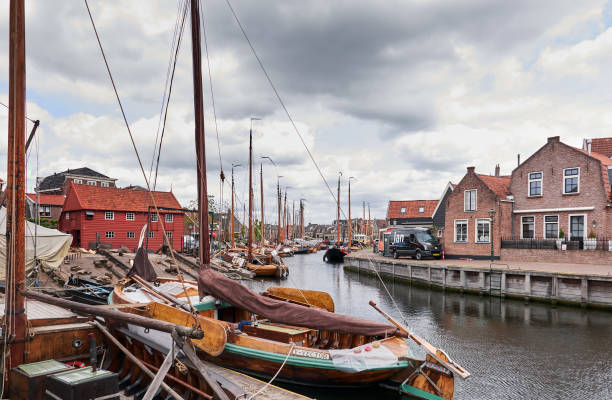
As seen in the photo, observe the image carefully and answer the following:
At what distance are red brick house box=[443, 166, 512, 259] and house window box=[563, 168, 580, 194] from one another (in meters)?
4.11

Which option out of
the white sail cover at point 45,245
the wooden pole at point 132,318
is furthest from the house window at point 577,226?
the white sail cover at point 45,245

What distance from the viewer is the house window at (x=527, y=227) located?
31.5 m

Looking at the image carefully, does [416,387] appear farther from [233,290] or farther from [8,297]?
[8,297]

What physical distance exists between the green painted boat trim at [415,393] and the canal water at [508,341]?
69 centimetres

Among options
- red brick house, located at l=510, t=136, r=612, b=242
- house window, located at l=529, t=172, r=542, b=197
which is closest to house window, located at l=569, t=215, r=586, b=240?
red brick house, located at l=510, t=136, r=612, b=242

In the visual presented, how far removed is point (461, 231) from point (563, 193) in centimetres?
802

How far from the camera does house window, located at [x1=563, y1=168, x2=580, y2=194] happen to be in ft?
94.5

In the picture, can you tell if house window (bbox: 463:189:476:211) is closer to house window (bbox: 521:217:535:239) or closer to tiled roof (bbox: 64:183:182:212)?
house window (bbox: 521:217:535:239)

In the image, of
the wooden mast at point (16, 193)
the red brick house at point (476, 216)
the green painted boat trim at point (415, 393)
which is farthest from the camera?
the red brick house at point (476, 216)

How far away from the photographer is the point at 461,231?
34.3m

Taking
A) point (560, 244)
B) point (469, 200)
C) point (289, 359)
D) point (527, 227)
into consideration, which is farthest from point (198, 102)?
point (527, 227)

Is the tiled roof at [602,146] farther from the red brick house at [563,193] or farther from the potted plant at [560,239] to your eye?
the potted plant at [560,239]

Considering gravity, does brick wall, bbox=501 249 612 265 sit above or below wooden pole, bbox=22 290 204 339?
below

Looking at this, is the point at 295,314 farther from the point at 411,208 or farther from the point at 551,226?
the point at 411,208
